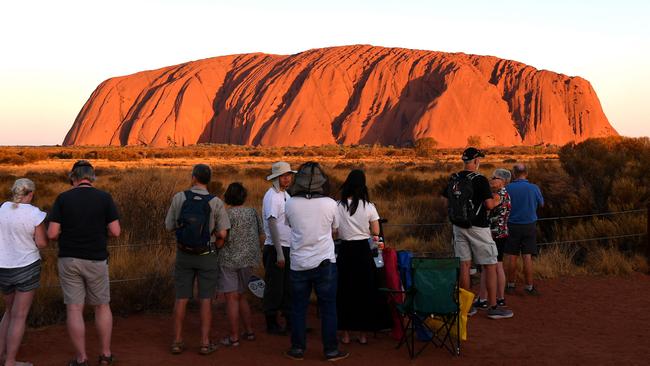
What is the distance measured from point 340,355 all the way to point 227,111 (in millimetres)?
98406

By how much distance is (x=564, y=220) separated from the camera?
11.9 meters

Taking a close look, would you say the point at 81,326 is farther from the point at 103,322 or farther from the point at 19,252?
the point at 19,252

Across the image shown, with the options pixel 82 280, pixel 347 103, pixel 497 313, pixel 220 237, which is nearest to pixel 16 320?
pixel 82 280

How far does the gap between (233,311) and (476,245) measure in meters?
2.67

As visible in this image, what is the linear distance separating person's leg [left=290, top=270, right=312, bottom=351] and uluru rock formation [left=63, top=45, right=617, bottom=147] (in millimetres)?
79248

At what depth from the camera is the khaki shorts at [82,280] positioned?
4.81m

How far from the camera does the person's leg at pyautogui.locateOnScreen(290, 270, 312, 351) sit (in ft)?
17.4

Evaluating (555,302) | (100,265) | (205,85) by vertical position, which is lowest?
(555,302)

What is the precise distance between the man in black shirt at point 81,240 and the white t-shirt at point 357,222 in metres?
1.99

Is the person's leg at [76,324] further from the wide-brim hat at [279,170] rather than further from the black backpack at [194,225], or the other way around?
the wide-brim hat at [279,170]

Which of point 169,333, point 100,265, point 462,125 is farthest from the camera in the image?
point 462,125

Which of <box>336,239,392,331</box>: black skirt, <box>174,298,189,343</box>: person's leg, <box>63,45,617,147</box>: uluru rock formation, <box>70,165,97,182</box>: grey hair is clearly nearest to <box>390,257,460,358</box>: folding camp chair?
<box>336,239,392,331</box>: black skirt

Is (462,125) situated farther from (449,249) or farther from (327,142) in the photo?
(449,249)

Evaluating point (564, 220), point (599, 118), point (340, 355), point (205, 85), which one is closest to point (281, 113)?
point (205, 85)
